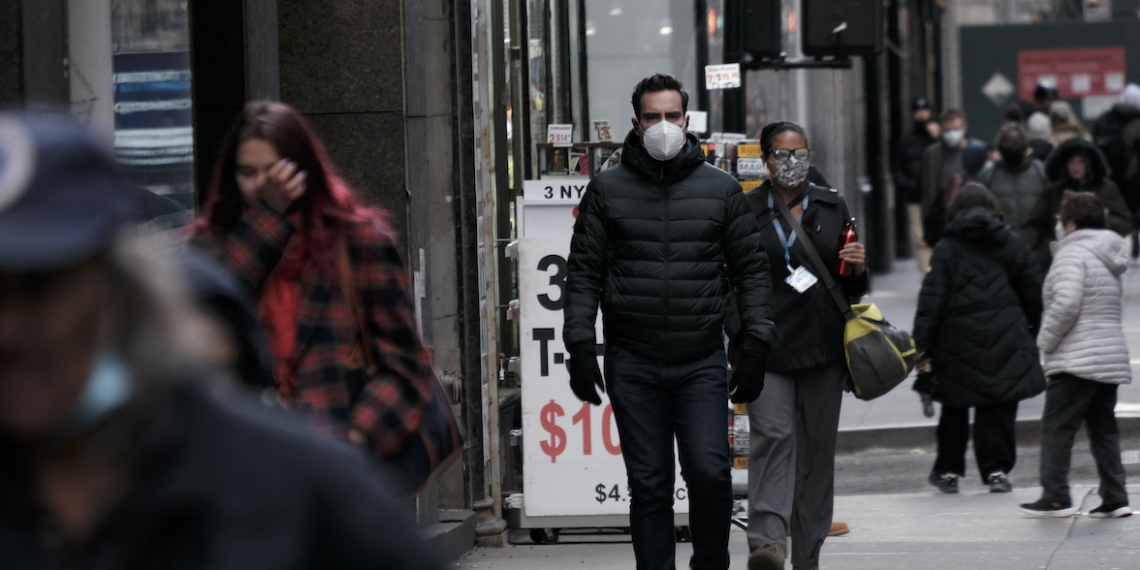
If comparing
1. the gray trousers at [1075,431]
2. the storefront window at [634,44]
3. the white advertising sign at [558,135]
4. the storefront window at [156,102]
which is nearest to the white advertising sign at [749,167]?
the white advertising sign at [558,135]

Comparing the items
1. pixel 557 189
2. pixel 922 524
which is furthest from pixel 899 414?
pixel 557 189

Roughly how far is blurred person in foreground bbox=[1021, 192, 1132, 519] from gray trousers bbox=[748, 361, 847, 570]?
1.73 meters

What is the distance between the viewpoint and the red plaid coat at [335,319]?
3150 mm

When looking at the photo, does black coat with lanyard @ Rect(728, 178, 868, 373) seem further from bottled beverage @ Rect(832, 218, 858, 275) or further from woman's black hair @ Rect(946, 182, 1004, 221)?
woman's black hair @ Rect(946, 182, 1004, 221)

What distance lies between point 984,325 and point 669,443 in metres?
3.31

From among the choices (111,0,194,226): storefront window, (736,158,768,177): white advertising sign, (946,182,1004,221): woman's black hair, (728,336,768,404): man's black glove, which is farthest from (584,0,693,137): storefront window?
(111,0,194,226): storefront window

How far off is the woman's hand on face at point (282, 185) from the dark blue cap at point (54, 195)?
2.06 m

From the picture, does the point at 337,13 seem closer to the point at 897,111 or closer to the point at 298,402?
the point at 298,402

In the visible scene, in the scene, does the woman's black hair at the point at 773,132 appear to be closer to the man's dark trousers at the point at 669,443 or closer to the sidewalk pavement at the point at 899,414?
the man's dark trousers at the point at 669,443

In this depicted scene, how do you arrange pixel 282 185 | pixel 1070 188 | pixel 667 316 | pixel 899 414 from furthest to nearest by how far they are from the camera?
1. pixel 1070 188
2. pixel 899 414
3. pixel 667 316
4. pixel 282 185

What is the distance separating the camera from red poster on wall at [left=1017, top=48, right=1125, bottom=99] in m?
28.1

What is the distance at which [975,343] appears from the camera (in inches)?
324

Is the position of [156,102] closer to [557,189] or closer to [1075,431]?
[557,189]

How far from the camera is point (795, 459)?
6.02 m
